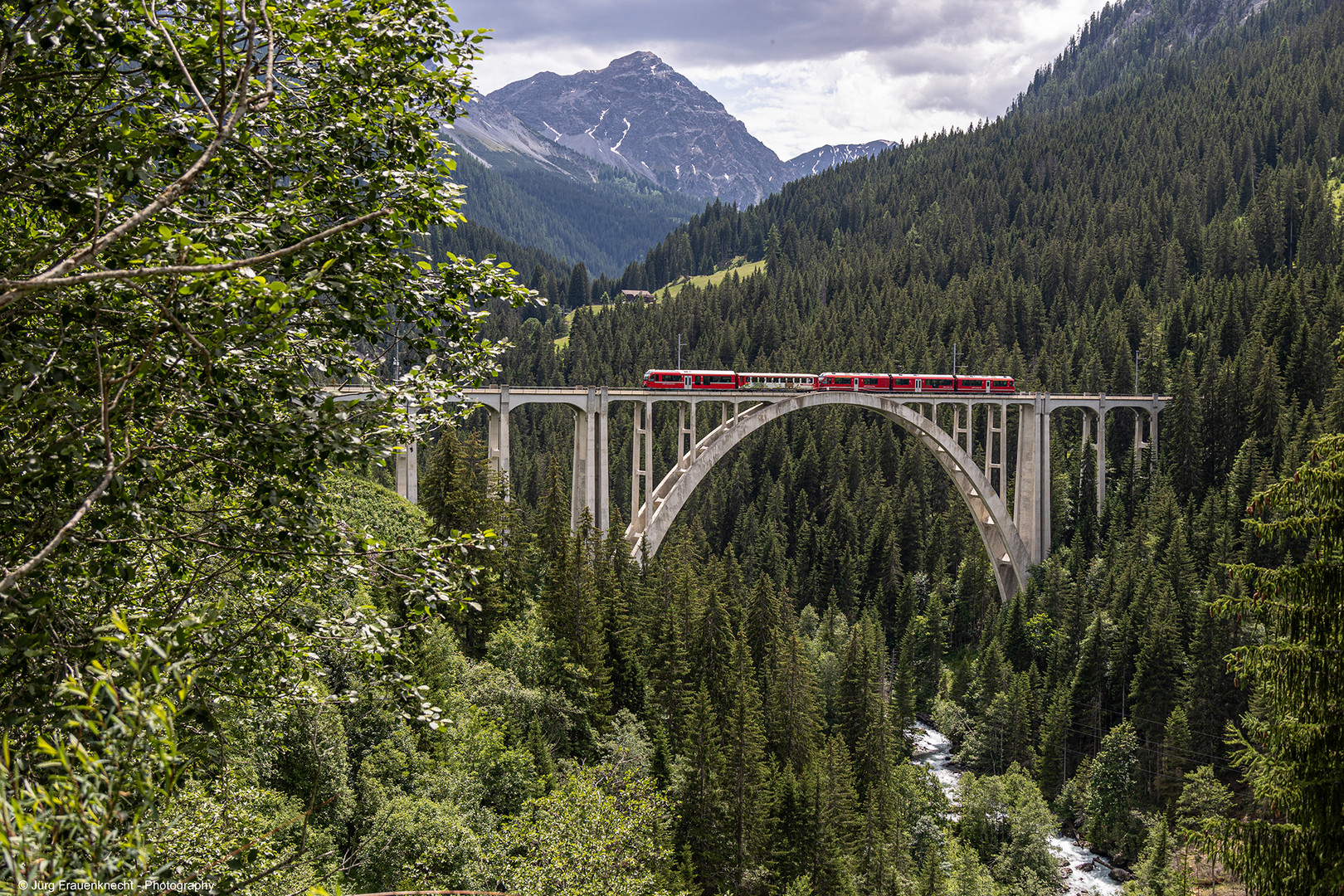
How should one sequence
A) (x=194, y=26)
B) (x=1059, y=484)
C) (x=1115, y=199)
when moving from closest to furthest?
(x=194, y=26) < (x=1059, y=484) < (x=1115, y=199)

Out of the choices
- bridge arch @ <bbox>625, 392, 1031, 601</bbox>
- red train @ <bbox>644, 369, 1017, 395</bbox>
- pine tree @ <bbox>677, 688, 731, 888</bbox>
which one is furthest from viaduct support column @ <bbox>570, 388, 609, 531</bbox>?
pine tree @ <bbox>677, 688, 731, 888</bbox>

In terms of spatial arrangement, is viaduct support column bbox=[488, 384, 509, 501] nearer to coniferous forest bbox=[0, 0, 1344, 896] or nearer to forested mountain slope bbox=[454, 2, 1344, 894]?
coniferous forest bbox=[0, 0, 1344, 896]

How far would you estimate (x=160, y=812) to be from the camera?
4508 mm

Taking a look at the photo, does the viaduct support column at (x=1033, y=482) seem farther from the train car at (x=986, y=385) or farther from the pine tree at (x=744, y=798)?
the pine tree at (x=744, y=798)

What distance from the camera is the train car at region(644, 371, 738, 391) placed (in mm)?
53938

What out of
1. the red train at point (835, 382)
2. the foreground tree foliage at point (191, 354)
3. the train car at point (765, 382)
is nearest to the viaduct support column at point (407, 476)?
the red train at point (835, 382)

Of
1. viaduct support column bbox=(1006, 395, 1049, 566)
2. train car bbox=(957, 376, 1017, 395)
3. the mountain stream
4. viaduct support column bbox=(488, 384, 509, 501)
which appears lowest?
the mountain stream

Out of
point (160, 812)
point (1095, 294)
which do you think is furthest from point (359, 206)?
point (1095, 294)

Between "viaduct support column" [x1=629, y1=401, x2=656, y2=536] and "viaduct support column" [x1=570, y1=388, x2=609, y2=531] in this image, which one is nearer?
"viaduct support column" [x1=570, y1=388, x2=609, y2=531]

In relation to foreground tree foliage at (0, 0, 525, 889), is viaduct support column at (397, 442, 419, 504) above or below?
below

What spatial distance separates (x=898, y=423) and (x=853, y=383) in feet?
18.0

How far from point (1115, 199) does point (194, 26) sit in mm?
163812

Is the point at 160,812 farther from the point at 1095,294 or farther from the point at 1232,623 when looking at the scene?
the point at 1095,294

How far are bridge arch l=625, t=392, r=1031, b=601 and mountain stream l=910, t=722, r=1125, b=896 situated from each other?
1504 cm
